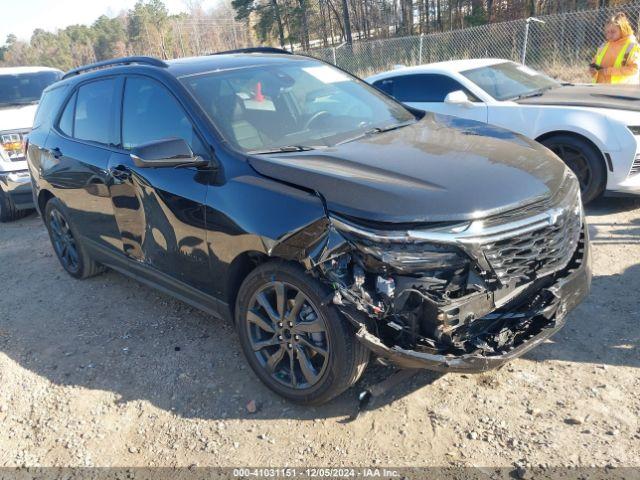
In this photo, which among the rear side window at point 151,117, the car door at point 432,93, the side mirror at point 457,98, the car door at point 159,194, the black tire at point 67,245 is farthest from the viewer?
the car door at point 432,93

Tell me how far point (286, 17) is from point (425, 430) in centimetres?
4085

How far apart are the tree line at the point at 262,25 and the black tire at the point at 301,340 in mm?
20598

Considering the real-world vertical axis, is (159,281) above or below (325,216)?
below

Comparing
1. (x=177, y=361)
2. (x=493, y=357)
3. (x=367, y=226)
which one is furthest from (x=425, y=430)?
(x=177, y=361)

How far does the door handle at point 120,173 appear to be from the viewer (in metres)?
3.67

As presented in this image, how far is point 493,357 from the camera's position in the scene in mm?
2459

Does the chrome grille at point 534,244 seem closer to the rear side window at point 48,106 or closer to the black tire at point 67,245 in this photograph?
the black tire at point 67,245

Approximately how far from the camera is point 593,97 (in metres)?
5.82

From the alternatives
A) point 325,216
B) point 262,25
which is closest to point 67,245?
point 325,216

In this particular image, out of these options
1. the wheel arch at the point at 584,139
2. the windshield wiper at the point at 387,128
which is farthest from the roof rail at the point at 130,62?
the wheel arch at the point at 584,139

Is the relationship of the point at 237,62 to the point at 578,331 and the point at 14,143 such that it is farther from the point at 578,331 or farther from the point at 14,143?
the point at 14,143

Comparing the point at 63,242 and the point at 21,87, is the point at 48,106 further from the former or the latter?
the point at 21,87

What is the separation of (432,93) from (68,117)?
425cm

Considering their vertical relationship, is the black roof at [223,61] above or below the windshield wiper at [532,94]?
above
